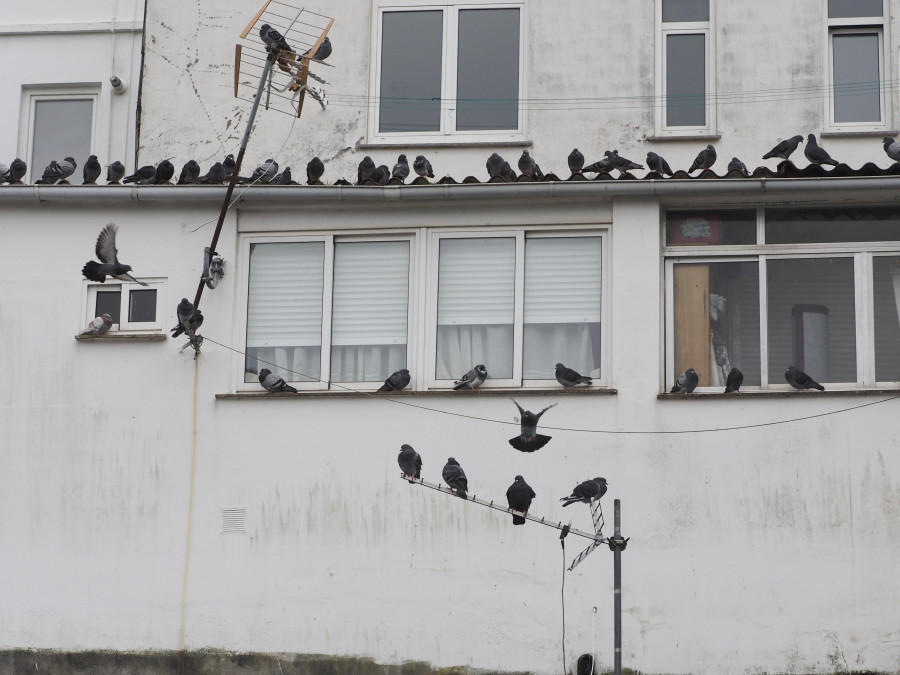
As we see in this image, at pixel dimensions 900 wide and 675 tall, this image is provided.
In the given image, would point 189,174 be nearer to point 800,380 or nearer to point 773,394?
point 773,394

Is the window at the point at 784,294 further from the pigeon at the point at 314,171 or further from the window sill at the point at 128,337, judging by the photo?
the window sill at the point at 128,337

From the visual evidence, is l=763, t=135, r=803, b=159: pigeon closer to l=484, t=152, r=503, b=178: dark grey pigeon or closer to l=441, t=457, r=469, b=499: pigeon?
l=484, t=152, r=503, b=178: dark grey pigeon

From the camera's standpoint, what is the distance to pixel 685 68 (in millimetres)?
16328

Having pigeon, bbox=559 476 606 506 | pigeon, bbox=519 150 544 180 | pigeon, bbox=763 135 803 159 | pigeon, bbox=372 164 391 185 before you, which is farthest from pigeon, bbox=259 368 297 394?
pigeon, bbox=763 135 803 159

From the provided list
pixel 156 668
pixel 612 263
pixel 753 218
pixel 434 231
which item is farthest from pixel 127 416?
pixel 753 218

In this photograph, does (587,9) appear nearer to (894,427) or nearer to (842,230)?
(842,230)

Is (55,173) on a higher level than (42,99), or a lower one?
lower

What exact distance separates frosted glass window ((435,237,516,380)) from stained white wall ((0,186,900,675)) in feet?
1.25

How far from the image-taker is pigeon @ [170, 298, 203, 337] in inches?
577

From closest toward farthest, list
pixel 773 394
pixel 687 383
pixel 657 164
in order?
pixel 773 394, pixel 687 383, pixel 657 164

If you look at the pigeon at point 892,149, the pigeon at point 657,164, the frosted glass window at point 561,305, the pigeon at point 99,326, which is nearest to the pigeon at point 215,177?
the pigeon at point 99,326

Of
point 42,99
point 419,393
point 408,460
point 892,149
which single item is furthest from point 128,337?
point 892,149

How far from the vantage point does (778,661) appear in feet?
44.2

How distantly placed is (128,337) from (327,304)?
1.83 metres
